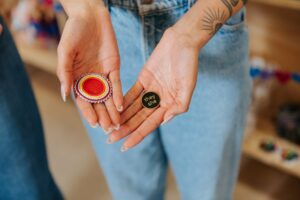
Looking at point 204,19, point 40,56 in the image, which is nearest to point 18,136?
point 204,19

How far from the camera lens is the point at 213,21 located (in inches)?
29.7

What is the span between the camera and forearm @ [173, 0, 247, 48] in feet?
2.47

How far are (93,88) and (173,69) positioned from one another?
0.16m

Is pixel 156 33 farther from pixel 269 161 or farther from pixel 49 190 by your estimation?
pixel 269 161

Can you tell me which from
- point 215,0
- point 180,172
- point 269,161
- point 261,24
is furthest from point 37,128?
point 261,24

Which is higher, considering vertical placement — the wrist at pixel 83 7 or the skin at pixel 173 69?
the wrist at pixel 83 7

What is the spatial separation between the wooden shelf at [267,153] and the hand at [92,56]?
867mm

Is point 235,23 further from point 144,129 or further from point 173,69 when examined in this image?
point 144,129

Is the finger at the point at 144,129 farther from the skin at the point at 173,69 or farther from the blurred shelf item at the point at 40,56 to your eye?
the blurred shelf item at the point at 40,56

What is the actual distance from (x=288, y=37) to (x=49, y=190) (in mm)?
1028

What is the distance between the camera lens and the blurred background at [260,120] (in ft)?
4.83

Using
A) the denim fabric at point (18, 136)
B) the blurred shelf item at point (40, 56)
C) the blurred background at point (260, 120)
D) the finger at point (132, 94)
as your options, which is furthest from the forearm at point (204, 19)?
the blurred shelf item at point (40, 56)

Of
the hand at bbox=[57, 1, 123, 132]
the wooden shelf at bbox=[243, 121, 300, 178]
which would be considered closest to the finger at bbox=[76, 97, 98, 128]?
the hand at bbox=[57, 1, 123, 132]

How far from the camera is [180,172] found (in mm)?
965
